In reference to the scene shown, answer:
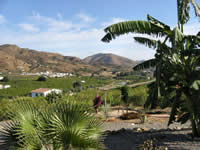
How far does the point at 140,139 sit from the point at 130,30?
11.7 feet

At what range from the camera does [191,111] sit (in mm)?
4805

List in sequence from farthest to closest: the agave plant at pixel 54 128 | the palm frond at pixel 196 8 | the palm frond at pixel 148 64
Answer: the palm frond at pixel 148 64 < the palm frond at pixel 196 8 < the agave plant at pixel 54 128

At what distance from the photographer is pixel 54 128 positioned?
2.63 meters

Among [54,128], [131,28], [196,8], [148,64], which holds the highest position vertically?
[196,8]

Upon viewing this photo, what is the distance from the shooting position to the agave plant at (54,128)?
2605mm

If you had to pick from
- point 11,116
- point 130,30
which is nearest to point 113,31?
point 130,30

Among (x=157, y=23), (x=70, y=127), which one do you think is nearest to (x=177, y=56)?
(x=157, y=23)

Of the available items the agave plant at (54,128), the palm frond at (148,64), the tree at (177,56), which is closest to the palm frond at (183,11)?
the tree at (177,56)

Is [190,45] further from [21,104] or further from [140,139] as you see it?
[21,104]

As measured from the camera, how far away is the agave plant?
2.61 meters

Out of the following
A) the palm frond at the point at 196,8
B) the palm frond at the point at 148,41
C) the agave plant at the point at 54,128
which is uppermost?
the palm frond at the point at 196,8

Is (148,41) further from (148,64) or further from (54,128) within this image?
(54,128)

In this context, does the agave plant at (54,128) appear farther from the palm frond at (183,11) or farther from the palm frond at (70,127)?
the palm frond at (183,11)

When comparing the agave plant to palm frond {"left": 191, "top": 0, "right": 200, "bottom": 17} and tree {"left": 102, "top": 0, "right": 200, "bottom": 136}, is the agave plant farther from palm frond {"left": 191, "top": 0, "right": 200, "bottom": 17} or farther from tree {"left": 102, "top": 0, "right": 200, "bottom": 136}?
palm frond {"left": 191, "top": 0, "right": 200, "bottom": 17}
